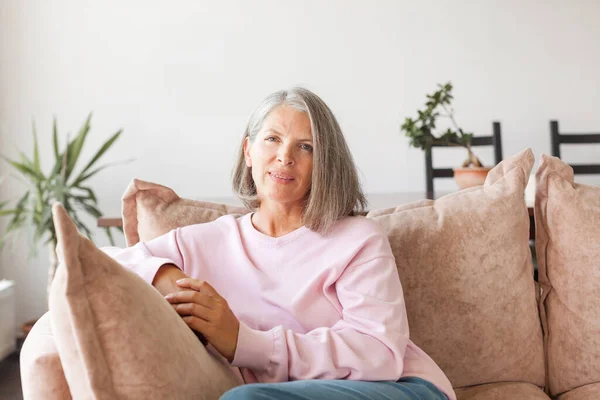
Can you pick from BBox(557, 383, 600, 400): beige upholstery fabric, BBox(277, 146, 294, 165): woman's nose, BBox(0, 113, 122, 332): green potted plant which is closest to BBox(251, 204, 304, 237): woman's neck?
BBox(277, 146, 294, 165): woman's nose

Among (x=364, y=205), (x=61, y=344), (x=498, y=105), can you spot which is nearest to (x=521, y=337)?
(x=364, y=205)

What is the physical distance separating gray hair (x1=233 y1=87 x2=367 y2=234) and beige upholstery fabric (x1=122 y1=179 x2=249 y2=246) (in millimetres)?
317

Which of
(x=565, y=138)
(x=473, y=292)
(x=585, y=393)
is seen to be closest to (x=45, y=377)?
(x=473, y=292)

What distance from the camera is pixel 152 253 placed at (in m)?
1.49

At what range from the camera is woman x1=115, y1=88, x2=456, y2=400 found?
4.06 ft

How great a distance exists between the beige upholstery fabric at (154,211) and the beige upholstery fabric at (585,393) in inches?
37.6

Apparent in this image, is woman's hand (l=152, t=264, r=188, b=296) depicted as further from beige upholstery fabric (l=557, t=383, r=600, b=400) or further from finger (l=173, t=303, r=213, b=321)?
beige upholstery fabric (l=557, t=383, r=600, b=400)

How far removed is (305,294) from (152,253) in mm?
364

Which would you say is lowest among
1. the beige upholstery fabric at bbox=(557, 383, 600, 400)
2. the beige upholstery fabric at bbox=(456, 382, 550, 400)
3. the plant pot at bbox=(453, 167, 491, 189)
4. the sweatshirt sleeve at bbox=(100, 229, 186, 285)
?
the beige upholstery fabric at bbox=(557, 383, 600, 400)

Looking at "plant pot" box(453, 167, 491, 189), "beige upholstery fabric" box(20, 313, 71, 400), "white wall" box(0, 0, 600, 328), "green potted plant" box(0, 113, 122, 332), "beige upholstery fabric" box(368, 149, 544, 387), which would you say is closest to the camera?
"beige upholstery fabric" box(20, 313, 71, 400)

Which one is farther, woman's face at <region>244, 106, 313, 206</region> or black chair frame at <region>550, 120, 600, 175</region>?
black chair frame at <region>550, 120, 600, 175</region>

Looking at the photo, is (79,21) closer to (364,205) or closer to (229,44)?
(229,44)

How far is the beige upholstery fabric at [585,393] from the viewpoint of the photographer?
1.52m

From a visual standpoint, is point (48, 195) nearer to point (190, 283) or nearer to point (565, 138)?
point (190, 283)
